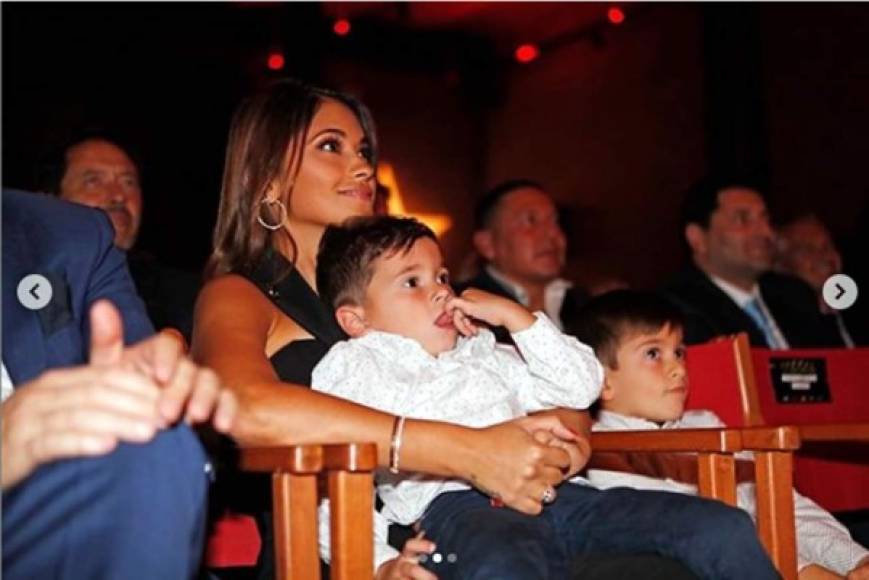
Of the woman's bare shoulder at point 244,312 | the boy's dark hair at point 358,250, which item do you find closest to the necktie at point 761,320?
the boy's dark hair at point 358,250

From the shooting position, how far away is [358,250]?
1.74m

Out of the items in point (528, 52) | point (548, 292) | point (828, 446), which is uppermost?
point (528, 52)

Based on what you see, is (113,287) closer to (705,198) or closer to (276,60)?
(705,198)

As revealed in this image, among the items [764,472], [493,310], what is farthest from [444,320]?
[764,472]

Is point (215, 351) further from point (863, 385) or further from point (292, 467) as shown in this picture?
point (863, 385)

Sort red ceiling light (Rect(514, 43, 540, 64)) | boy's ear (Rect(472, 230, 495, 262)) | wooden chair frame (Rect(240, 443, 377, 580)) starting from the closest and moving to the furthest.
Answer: wooden chair frame (Rect(240, 443, 377, 580))
boy's ear (Rect(472, 230, 495, 262))
red ceiling light (Rect(514, 43, 540, 64))

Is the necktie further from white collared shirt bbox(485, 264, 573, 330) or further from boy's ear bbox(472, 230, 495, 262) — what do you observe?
boy's ear bbox(472, 230, 495, 262)

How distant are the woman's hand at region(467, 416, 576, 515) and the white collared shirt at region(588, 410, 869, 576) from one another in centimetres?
45

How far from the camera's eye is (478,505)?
1.50 metres

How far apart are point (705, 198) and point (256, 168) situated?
2.05 meters

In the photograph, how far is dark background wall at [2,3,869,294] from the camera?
207 inches

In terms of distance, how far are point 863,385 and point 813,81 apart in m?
3.12

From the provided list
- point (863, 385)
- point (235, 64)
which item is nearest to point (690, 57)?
point (235, 64)

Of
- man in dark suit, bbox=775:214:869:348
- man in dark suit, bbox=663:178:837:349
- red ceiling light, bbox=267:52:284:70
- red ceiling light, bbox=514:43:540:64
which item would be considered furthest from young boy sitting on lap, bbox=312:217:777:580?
red ceiling light, bbox=514:43:540:64
